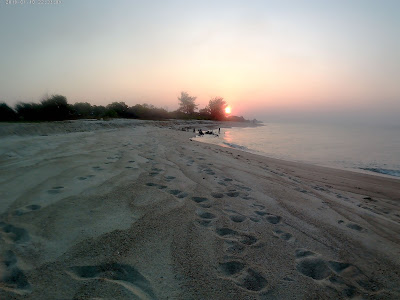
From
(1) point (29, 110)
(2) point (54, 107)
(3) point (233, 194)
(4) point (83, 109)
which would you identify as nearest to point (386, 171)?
(3) point (233, 194)

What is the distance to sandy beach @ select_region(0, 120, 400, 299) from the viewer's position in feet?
4.77

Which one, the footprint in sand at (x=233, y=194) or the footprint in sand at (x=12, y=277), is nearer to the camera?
the footprint in sand at (x=12, y=277)

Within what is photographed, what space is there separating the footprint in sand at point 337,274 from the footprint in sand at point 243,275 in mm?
370

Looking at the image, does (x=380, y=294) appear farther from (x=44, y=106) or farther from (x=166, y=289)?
(x=44, y=106)

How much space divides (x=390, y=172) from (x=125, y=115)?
3117cm

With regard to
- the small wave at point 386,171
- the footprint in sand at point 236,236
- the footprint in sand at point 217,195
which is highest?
the footprint in sand at point 236,236

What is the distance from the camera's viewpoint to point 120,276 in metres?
1.47

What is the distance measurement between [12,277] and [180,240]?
3.65 feet

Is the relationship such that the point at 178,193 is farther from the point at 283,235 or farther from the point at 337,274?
the point at 337,274

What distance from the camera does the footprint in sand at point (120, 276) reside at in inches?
54.1

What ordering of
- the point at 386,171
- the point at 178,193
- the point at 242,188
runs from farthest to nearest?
the point at 386,171, the point at 242,188, the point at 178,193

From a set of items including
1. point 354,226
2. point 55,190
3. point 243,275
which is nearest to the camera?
point 243,275

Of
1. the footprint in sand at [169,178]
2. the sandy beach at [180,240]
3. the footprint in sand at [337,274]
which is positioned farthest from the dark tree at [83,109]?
the footprint in sand at [337,274]

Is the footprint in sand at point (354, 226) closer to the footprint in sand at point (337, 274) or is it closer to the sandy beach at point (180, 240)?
the sandy beach at point (180, 240)
